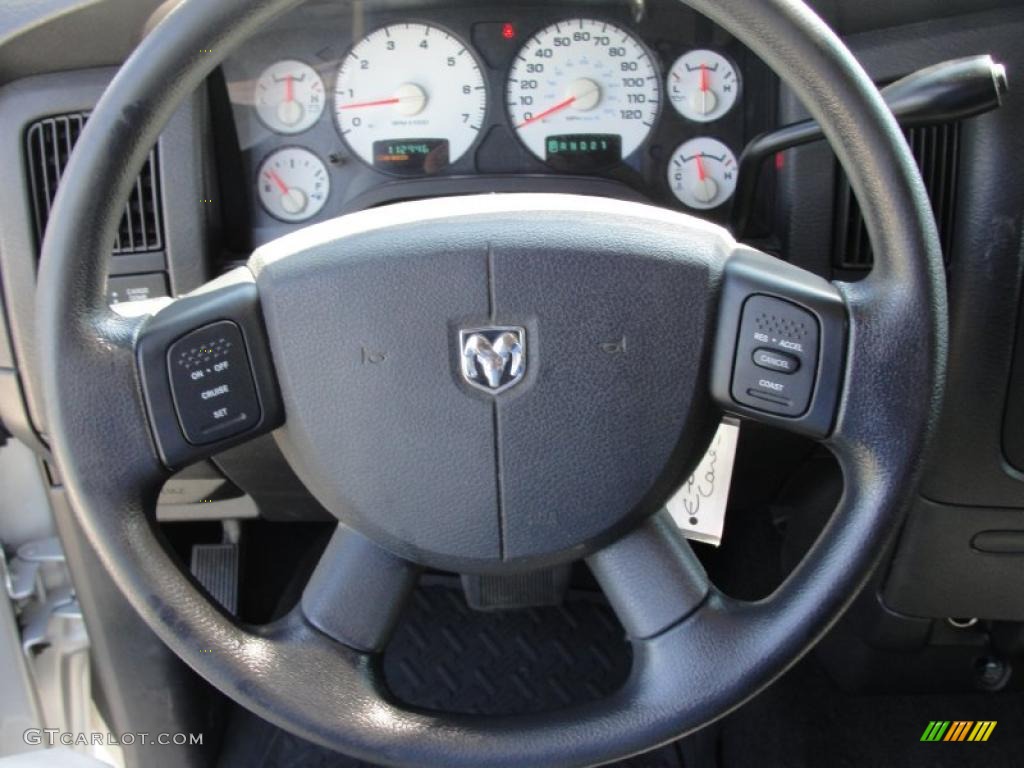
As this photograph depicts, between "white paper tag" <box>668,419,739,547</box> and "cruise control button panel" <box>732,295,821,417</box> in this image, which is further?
"white paper tag" <box>668,419,739,547</box>

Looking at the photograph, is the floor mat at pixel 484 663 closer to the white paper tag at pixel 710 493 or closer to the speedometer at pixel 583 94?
the white paper tag at pixel 710 493

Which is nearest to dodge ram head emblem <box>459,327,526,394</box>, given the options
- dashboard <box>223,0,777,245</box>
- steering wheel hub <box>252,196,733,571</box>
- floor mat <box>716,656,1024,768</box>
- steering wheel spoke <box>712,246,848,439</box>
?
steering wheel hub <box>252,196,733,571</box>

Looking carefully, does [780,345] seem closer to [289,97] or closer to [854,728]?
[289,97]

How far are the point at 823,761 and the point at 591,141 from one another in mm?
951

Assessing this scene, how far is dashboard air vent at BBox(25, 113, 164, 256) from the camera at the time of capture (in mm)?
1180

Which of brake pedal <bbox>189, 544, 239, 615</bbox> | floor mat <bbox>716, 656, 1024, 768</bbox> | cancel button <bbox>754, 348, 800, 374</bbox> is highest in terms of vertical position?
cancel button <bbox>754, 348, 800, 374</bbox>

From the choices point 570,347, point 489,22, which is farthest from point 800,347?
point 489,22

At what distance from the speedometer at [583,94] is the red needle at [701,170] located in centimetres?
6

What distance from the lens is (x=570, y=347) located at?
0.84 m

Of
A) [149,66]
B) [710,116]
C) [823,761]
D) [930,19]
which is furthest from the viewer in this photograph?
[823,761]

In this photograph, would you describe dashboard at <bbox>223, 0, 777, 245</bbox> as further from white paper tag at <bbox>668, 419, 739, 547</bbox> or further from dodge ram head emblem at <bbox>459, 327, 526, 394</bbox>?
dodge ram head emblem at <bbox>459, 327, 526, 394</bbox>

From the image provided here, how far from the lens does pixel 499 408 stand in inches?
33.2

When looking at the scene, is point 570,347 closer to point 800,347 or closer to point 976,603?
point 800,347

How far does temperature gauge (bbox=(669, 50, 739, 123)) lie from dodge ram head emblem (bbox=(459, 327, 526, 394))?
1.71ft
